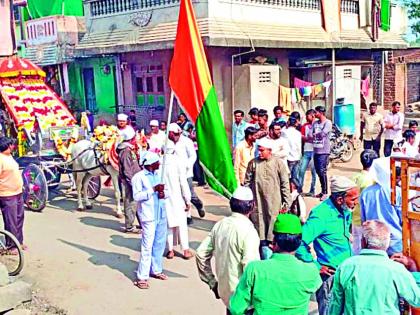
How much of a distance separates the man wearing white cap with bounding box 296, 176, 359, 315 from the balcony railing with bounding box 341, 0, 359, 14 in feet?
47.4

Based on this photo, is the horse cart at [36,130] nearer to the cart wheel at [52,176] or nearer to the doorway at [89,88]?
the cart wheel at [52,176]

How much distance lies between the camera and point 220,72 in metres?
13.6

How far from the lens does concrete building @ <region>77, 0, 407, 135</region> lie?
13.1 meters

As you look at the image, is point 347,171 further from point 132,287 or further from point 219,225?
point 219,225

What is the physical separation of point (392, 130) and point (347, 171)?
1.65m

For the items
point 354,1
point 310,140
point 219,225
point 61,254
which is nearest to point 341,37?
point 354,1

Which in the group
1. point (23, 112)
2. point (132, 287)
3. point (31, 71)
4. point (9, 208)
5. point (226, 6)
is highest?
point (226, 6)

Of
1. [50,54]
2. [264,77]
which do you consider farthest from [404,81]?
[50,54]

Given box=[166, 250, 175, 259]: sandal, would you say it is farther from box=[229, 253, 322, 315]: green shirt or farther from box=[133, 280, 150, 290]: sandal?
box=[229, 253, 322, 315]: green shirt

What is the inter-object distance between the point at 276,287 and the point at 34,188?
788 cm

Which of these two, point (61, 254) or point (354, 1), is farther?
point (354, 1)

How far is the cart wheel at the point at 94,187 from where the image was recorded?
1091cm

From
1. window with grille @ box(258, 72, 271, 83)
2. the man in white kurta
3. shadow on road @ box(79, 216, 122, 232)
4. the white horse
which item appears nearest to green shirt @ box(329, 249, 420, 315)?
the man in white kurta

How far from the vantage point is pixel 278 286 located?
3.29 m
